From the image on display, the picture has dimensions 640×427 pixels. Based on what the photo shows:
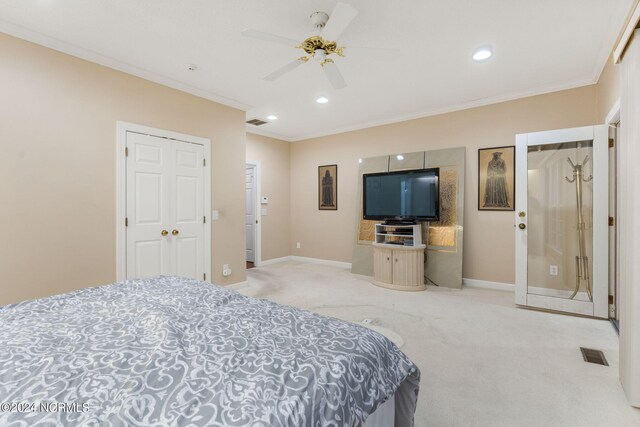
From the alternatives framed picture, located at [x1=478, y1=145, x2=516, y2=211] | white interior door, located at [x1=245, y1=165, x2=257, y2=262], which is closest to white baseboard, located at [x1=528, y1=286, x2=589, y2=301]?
framed picture, located at [x1=478, y1=145, x2=516, y2=211]

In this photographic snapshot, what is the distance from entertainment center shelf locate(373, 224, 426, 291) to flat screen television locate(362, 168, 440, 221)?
228mm

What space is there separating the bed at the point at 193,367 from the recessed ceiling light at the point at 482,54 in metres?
2.90

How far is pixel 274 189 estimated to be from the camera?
20.4 ft

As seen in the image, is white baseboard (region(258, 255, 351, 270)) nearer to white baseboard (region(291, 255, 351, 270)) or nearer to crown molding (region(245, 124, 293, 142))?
white baseboard (region(291, 255, 351, 270))

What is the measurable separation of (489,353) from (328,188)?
13.3 ft

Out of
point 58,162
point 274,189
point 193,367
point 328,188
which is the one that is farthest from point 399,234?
point 58,162

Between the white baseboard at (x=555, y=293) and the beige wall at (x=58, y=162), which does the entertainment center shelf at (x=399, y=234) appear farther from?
the beige wall at (x=58, y=162)

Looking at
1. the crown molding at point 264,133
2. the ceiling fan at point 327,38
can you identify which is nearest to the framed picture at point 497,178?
the ceiling fan at point 327,38

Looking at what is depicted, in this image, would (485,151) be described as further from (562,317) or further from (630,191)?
(630,191)

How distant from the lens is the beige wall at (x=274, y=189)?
19.5 feet

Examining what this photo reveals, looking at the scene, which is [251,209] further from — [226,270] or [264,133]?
[226,270]

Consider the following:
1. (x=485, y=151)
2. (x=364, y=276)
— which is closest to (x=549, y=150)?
(x=485, y=151)

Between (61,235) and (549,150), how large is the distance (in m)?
5.03

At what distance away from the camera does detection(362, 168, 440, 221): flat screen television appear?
14.3 ft
